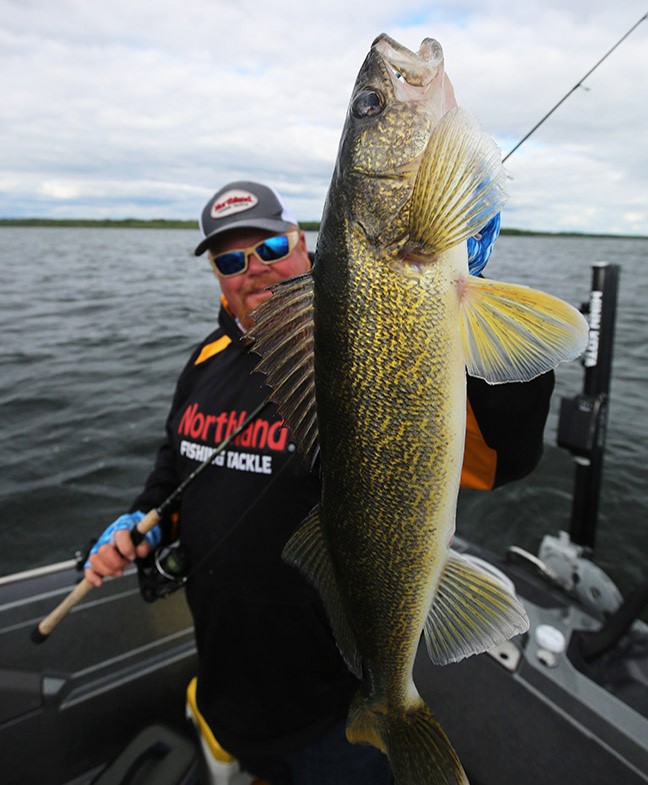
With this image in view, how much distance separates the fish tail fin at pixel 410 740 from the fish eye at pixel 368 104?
1708 mm

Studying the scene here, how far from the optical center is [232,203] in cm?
307

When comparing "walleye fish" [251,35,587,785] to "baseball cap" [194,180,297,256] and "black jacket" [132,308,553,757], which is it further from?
"baseball cap" [194,180,297,256]

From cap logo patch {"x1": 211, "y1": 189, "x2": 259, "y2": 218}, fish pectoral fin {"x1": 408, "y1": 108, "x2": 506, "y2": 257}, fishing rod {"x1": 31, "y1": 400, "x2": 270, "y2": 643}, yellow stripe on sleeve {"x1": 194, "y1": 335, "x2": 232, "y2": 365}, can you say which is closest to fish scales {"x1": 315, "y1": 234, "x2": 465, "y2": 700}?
fish pectoral fin {"x1": 408, "y1": 108, "x2": 506, "y2": 257}

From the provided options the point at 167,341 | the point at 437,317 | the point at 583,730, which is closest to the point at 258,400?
the point at 437,317

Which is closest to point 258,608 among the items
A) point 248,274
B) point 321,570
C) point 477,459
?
point 321,570

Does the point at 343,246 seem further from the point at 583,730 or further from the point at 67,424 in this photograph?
the point at 67,424

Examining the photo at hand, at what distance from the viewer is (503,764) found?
8.22ft

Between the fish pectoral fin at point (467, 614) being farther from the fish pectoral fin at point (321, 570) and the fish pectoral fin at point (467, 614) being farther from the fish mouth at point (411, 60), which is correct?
the fish mouth at point (411, 60)

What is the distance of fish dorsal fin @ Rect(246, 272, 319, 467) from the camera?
1.47m

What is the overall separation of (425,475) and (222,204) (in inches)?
93.2

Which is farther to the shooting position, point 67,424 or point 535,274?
point 535,274

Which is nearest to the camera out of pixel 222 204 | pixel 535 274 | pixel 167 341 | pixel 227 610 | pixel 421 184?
pixel 421 184

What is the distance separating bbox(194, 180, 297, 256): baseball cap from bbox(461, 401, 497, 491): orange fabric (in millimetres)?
1827

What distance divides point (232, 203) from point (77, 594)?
2385mm
